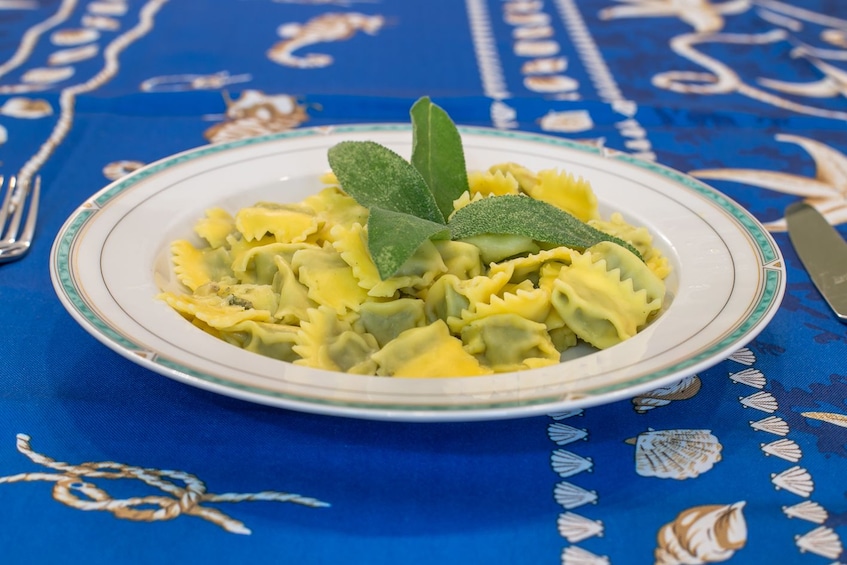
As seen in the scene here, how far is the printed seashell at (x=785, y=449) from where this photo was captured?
1.26 meters

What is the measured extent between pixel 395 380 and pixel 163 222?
0.79 m

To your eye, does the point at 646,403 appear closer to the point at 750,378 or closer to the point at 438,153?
the point at 750,378

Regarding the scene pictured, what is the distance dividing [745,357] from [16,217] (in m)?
1.57

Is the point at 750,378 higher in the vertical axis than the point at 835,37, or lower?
higher

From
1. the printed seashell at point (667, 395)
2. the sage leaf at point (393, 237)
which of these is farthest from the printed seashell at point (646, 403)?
the sage leaf at point (393, 237)

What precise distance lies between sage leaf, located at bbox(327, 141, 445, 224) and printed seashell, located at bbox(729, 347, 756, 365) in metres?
0.60

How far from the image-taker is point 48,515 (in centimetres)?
111

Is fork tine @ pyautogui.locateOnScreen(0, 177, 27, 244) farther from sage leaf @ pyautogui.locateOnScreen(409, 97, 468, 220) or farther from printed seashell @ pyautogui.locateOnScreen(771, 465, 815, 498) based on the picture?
printed seashell @ pyautogui.locateOnScreen(771, 465, 815, 498)

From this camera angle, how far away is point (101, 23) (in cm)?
328

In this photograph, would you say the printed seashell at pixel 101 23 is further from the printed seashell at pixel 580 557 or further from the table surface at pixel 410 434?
the printed seashell at pixel 580 557

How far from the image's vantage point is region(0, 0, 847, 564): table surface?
109 centimetres

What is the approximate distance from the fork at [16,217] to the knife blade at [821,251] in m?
1.68

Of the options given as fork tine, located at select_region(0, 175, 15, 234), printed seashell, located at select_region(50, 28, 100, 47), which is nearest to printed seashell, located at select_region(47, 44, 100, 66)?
printed seashell, located at select_region(50, 28, 100, 47)

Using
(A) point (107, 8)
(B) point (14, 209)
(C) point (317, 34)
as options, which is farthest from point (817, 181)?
(A) point (107, 8)
